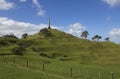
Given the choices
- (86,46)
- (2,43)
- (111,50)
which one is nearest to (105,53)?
(111,50)

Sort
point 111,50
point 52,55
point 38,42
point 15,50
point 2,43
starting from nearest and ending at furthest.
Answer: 1. point 15,50
2. point 52,55
3. point 2,43
4. point 111,50
5. point 38,42

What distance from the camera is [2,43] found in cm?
16488

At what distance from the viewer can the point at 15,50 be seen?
131 metres

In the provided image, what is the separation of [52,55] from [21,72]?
300ft

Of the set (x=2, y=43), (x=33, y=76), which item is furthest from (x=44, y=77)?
(x=2, y=43)

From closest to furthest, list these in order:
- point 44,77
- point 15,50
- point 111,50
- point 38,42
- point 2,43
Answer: point 44,77 → point 15,50 → point 2,43 → point 111,50 → point 38,42

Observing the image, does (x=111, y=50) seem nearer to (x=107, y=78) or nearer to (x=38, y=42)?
(x=38, y=42)

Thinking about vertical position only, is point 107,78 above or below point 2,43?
below

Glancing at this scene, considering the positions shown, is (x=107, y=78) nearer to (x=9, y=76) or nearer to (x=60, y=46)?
(x=9, y=76)

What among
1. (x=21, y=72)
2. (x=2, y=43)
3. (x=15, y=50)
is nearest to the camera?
(x=21, y=72)

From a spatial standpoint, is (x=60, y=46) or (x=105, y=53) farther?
(x=60, y=46)

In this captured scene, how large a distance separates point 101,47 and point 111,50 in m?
13.5

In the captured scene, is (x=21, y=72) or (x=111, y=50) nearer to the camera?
(x=21, y=72)

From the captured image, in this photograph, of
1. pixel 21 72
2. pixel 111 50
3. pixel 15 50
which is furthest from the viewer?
pixel 111 50
